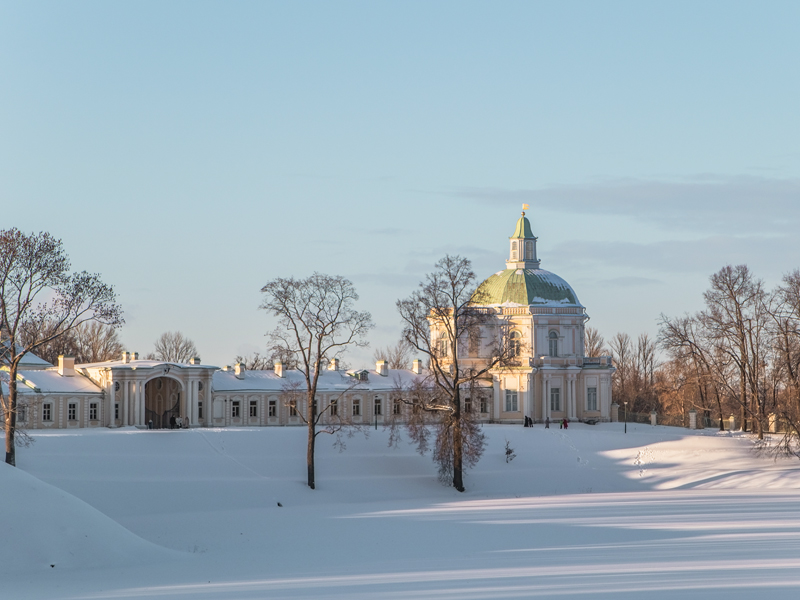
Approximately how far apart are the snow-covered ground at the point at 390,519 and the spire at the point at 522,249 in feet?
46.7

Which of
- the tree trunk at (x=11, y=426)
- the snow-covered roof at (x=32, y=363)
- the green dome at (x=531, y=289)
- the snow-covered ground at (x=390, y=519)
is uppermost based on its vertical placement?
the green dome at (x=531, y=289)

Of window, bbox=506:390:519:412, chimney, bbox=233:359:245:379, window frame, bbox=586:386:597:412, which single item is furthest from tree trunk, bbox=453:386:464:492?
window frame, bbox=586:386:597:412

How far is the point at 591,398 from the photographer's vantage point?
71.2 meters

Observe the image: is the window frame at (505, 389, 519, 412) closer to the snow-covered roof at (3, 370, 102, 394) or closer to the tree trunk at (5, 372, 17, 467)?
the snow-covered roof at (3, 370, 102, 394)

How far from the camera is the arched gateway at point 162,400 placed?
60.5 meters

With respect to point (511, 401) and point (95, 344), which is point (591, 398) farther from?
point (95, 344)

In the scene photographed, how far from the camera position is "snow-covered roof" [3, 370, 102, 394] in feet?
184

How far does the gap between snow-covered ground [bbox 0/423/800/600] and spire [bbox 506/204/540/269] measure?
46.7 feet

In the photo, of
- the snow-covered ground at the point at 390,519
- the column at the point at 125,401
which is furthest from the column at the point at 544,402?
the column at the point at 125,401

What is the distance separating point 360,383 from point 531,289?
1233 cm

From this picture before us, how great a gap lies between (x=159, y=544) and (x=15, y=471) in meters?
4.31

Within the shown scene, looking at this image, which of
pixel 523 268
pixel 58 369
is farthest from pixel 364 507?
pixel 523 268

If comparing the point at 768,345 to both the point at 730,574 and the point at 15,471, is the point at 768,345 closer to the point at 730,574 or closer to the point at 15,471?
the point at 730,574

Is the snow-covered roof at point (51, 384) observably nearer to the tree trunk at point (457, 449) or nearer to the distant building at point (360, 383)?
the distant building at point (360, 383)
